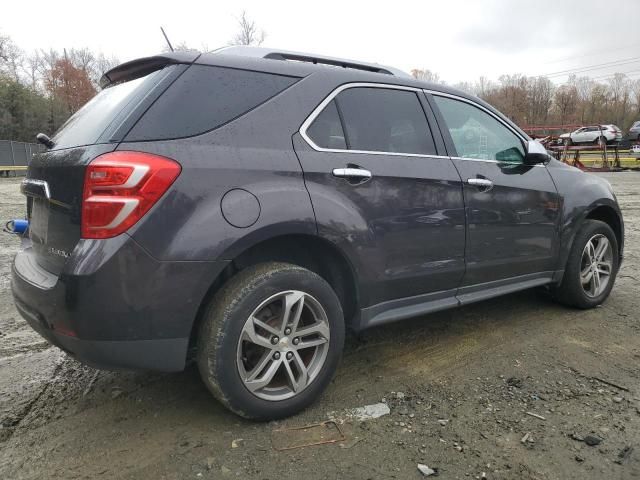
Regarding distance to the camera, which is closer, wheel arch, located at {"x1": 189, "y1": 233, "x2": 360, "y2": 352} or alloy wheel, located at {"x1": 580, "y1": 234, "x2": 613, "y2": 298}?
wheel arch, located at {"x1": 189, "y1": 233, "x2": 360, "y2": 352}

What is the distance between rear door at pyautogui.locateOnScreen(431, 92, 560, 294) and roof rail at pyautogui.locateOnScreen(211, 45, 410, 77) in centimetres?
43

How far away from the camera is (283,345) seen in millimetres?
2414

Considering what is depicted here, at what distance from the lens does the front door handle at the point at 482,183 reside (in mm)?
3228

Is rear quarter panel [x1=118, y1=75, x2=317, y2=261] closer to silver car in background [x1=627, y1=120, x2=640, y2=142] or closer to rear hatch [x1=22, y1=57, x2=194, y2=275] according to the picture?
rear hatch [x1=22, y1=57, x2=194, y2=275]

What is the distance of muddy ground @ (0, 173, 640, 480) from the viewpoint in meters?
2.13

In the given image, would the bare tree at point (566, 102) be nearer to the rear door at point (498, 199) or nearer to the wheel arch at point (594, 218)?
the wheel arch at point (594, 218)

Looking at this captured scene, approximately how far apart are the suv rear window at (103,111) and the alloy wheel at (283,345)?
1.14 meters

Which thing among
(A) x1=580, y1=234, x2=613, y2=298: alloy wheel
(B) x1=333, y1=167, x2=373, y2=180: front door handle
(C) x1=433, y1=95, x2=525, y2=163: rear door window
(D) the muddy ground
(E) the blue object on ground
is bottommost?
(D) the muddy ground

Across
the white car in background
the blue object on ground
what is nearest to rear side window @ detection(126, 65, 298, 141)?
the blue object on ground

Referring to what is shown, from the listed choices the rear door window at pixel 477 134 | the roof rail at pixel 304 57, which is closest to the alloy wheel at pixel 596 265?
the rear door window at pixel 477 134

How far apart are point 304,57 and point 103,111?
1198mm

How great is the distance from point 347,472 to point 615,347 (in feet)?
7.88

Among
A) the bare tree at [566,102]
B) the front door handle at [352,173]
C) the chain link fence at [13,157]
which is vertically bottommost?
the front door handle at [352,173]

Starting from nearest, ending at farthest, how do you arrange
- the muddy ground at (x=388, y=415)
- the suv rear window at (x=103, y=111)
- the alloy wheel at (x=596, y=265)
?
the muddy ground at (x=388, y=415) < the suv rear window at (x=103, y=111) < the alloy wheel at (x=596, y=265)
